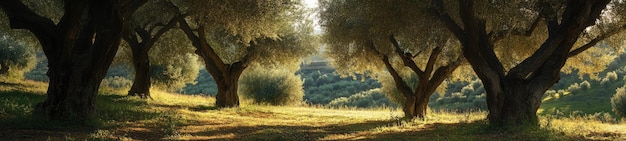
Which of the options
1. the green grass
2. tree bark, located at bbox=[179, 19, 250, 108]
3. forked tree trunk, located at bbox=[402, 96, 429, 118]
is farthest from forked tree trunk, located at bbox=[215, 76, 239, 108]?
the green grass

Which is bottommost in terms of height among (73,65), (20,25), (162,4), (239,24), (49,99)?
(49,99)

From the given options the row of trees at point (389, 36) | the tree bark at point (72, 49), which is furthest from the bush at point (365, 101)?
the tree bark at point (72, 49)

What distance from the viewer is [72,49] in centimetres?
1359

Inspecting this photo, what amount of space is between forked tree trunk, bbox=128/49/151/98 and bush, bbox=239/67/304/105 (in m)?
21.6

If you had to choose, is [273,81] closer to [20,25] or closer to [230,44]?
[230,44]

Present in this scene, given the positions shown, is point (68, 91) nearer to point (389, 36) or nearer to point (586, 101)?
point (389, 36)

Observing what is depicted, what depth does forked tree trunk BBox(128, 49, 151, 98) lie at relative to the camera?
28453 millimetres

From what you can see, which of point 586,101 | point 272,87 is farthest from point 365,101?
point 272,87

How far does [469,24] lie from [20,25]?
13.1 meters

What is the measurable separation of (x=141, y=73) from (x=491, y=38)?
2011cm

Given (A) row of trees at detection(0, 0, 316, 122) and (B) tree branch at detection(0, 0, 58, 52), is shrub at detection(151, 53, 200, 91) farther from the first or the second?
(B) tree branch at detection(0, 0, 58, 52)

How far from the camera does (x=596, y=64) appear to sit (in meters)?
24.5

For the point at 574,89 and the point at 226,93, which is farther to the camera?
the point at 574,89

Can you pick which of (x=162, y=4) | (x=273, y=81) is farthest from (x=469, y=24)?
(x=273, y=81)
